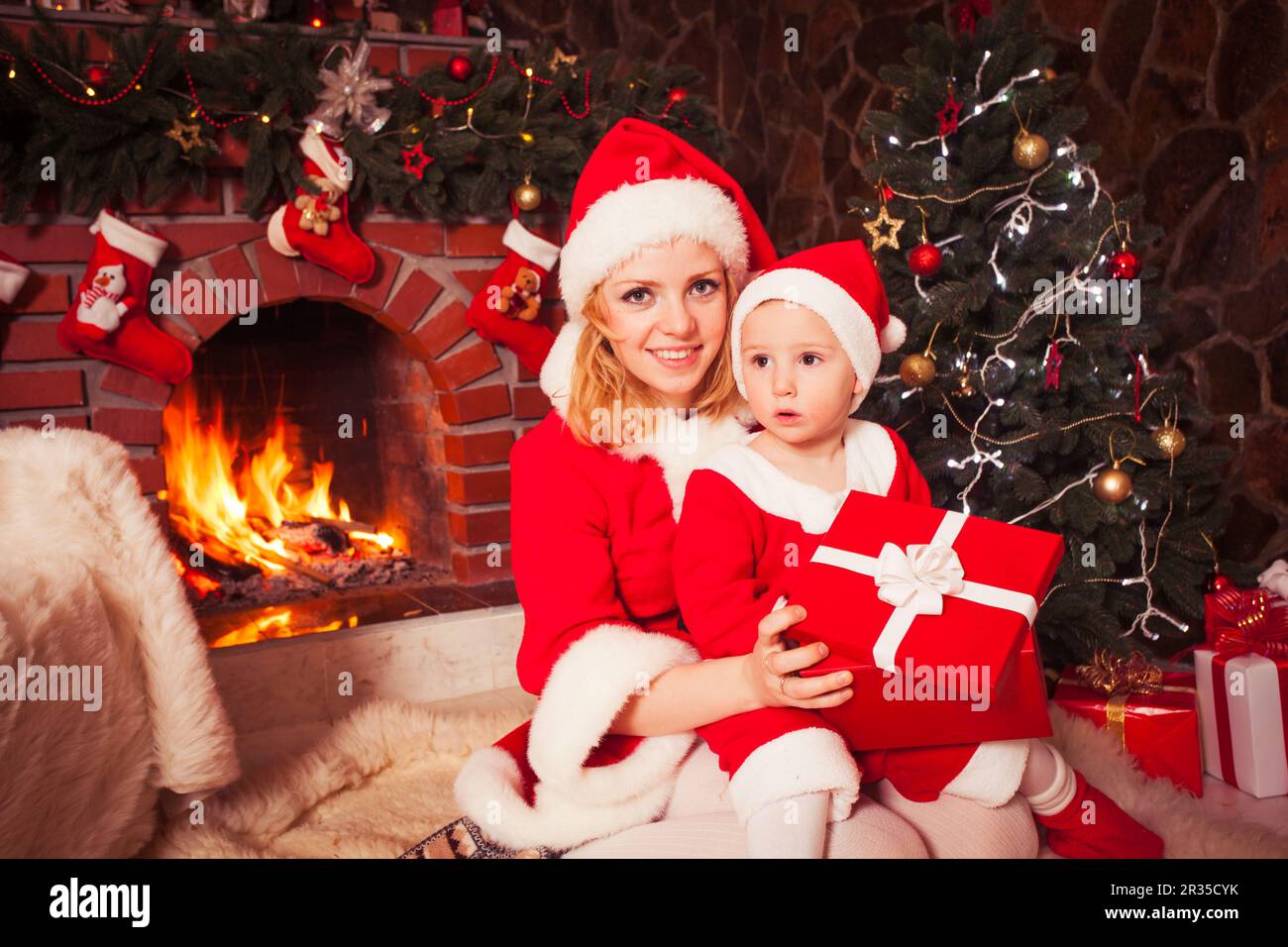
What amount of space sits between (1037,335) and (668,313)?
111 centimetres

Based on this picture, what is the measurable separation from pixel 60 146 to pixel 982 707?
2.24 meters

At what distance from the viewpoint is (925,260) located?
213cm

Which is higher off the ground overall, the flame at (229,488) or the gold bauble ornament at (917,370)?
the gold bauble ornament at (917,370)

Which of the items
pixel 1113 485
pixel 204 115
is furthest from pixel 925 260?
pixel 204 115

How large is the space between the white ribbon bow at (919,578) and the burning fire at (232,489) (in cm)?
221

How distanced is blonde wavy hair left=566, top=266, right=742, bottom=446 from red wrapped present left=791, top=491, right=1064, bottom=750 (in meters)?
A: 0.35

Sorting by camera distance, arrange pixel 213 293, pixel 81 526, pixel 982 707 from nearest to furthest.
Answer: pixel 982 707
pixel 81 526
pixel 213 293

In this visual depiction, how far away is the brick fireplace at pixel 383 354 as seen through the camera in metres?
2.34

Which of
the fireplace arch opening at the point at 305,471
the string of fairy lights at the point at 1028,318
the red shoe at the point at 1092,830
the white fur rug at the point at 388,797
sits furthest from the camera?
the fireplace arch opening at the point at 305,471

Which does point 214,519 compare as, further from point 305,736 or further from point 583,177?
point 583,177

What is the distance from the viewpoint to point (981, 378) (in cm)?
217

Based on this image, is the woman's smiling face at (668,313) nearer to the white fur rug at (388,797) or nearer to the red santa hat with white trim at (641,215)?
the red santa hat with white trim at (641,215)

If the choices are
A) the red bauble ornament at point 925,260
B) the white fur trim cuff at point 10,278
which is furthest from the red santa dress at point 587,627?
the white fur trim cuff at point 10,278
